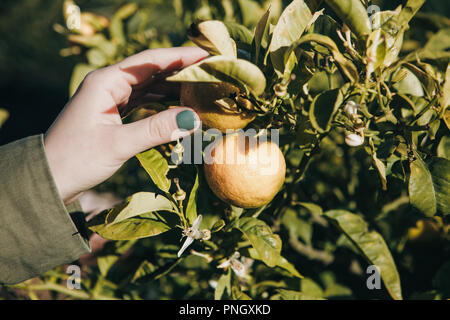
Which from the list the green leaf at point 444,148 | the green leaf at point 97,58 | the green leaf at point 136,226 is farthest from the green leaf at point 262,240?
the green leaf at point 97,58

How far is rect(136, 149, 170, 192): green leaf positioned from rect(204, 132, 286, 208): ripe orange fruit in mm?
96

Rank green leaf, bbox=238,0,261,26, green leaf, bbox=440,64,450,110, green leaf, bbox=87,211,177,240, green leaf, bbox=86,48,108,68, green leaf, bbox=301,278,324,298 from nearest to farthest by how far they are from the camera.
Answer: green leaf, bbox=440,64,450,110, green leaf, bbox=87,211,177,240, green leaf, bbox=301,278,324,298, green leaf, bbox=238,0,261,26, green leaf, bbox=86,48,108,68

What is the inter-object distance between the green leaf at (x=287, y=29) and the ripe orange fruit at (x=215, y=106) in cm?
10

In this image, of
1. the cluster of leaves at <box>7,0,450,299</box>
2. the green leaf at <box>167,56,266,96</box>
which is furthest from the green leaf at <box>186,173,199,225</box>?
the green leaf at <box>167,56,266,96</box>

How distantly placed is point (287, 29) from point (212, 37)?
0.13 metres

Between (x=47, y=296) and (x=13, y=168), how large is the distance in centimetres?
53

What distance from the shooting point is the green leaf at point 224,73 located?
0.53 meters

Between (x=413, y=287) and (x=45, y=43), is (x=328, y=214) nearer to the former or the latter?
(x=413, y=287)

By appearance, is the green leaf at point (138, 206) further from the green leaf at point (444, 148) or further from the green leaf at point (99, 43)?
the green leaf at point (99, 43)

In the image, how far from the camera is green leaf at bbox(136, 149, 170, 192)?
27.8 inches

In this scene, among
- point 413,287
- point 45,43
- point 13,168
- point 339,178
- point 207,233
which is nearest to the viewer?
point 207,233

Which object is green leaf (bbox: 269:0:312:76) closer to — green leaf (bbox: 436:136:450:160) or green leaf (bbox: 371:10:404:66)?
green leaf (bbox: 371:10:404:66)
